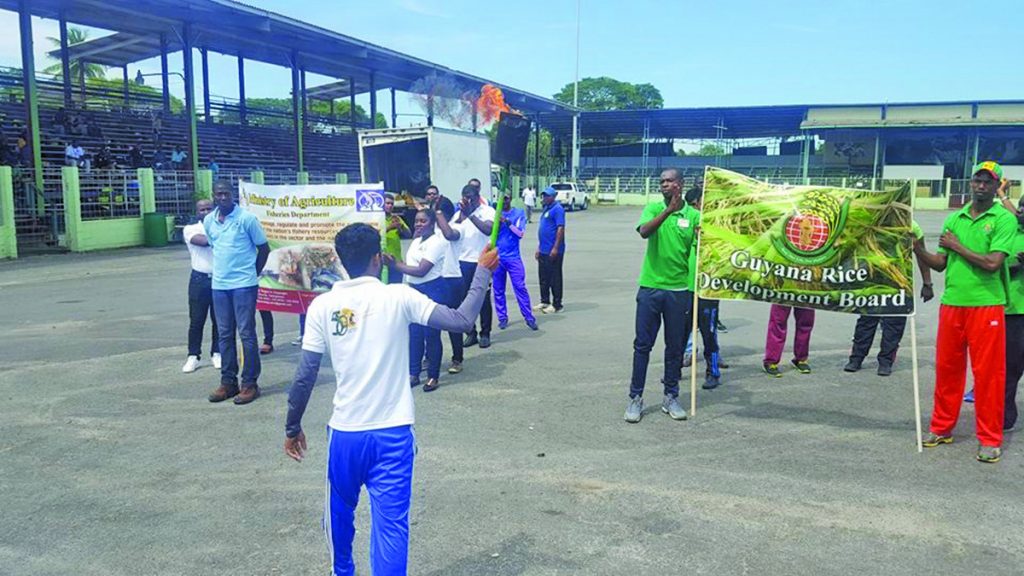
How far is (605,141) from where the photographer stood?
71.5 metres

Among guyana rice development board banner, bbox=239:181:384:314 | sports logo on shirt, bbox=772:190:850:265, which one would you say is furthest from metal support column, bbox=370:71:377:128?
sports logo on shirt, bbox=772:190:850:265

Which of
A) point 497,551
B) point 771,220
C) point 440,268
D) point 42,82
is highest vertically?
point 42,82

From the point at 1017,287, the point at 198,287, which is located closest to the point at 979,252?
the point at 1017,287

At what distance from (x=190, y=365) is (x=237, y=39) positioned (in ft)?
85.7

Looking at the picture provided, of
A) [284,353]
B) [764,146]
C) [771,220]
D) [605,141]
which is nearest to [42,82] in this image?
[284,353]

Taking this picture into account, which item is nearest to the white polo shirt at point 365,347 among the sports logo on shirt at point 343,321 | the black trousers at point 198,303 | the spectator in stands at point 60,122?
the sports logo on shirt at point 343,321

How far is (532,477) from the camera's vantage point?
15.5 feet

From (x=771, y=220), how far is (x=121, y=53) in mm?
34804

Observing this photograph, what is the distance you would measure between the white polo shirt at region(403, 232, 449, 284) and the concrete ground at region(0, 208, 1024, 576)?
1.00m

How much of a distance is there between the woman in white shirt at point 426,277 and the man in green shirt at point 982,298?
4.02 metres

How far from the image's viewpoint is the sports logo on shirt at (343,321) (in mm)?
3037

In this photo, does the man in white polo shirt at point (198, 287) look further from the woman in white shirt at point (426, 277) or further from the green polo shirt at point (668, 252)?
the green polo shirt at point (668, 252)

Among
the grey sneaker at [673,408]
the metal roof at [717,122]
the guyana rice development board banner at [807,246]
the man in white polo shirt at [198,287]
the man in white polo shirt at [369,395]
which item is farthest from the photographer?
the metal roof at [717,122]

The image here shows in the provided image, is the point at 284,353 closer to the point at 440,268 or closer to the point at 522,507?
the point at 440,268
